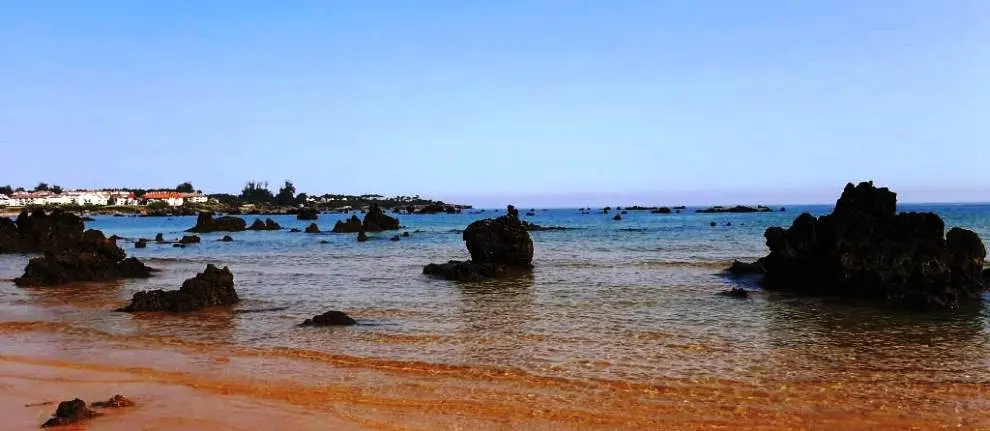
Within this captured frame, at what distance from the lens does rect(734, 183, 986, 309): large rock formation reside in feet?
83.1

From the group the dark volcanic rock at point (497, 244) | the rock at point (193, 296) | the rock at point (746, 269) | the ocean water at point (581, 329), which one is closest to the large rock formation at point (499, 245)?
the dark volcanic rock at point (497, 244)

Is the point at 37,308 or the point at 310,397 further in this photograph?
the point at 37,308

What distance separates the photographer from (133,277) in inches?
1460

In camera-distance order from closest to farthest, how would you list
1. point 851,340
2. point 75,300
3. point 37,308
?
point 851,340 < point 37,308 < point 75,300

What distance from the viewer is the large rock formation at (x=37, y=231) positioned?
6081 centimetres

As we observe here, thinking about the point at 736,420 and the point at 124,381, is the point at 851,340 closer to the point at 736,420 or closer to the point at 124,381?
the point at 736,420

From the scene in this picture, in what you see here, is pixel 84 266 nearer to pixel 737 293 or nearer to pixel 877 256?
pixel 737 293

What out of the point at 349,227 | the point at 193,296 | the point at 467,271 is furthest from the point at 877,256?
the point at 349,227

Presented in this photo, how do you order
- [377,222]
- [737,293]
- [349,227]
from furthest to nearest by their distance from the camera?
[377,222]
[349,227]
[737,293]

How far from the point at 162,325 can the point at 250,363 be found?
7.17 m

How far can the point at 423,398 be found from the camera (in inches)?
496

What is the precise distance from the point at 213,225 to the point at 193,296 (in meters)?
84.9

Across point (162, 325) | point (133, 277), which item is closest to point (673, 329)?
point (162, 325)

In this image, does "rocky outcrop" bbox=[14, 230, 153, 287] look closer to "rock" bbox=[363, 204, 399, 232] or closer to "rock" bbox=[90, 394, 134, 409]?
"rock" bbox=[90, 394, 134, 409]
